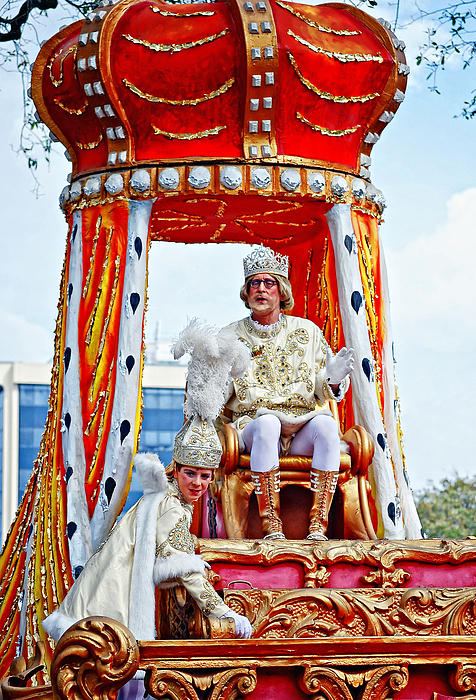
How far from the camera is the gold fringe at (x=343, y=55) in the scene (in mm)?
7383

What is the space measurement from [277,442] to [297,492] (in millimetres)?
466

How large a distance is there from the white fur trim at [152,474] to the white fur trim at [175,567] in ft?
1.25

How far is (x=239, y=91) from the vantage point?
7355mm

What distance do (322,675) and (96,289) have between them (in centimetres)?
323

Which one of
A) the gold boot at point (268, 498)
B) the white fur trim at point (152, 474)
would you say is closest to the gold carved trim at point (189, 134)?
the gold boot at point (268, 498)

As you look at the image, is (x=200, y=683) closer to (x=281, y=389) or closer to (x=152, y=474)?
(x=152, y=474)

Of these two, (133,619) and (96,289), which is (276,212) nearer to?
(96,289)

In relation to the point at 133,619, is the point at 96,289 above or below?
above

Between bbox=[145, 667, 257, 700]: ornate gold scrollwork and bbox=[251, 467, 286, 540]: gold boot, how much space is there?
1.78 m

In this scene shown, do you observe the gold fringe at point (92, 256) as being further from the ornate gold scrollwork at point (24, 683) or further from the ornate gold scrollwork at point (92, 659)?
the ornate gold scrollwork at point (92, 659)

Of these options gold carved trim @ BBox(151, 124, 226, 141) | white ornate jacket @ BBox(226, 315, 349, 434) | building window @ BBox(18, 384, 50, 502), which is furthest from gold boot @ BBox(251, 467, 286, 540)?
building window @ BBox(18, 384, 50, 502)

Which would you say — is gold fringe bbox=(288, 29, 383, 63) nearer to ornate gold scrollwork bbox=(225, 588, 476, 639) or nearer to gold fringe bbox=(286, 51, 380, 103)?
gold fringe bbox=(286, 51, 380, 103)

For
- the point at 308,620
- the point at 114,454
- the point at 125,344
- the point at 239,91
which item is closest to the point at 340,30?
the point at 239,91

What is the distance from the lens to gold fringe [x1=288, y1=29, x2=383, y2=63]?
738 centimetres
